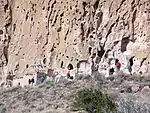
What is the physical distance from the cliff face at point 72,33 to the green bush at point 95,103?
772 cm

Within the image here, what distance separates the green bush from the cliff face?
25.3 feet

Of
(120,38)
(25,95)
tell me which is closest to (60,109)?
(25,95)

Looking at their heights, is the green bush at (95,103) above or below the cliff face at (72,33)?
below

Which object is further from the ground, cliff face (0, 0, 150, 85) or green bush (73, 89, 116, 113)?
cliff face (0, 0, 150, 85)

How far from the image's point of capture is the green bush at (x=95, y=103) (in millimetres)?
9977

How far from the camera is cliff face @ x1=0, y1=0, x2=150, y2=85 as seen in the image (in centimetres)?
1905

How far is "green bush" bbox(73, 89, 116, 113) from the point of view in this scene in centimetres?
998

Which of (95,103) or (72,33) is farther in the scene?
(72,33)

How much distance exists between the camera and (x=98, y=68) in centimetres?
2017

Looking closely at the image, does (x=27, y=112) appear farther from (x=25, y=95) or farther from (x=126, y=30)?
(x=126, y=30)

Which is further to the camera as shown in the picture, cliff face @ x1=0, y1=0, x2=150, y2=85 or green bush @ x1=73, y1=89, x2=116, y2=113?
cliff face @ x1=0, y1=0, x2=150, y2=85

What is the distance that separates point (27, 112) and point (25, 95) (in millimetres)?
3679

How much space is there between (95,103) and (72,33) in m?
11.2

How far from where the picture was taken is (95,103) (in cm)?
1045
